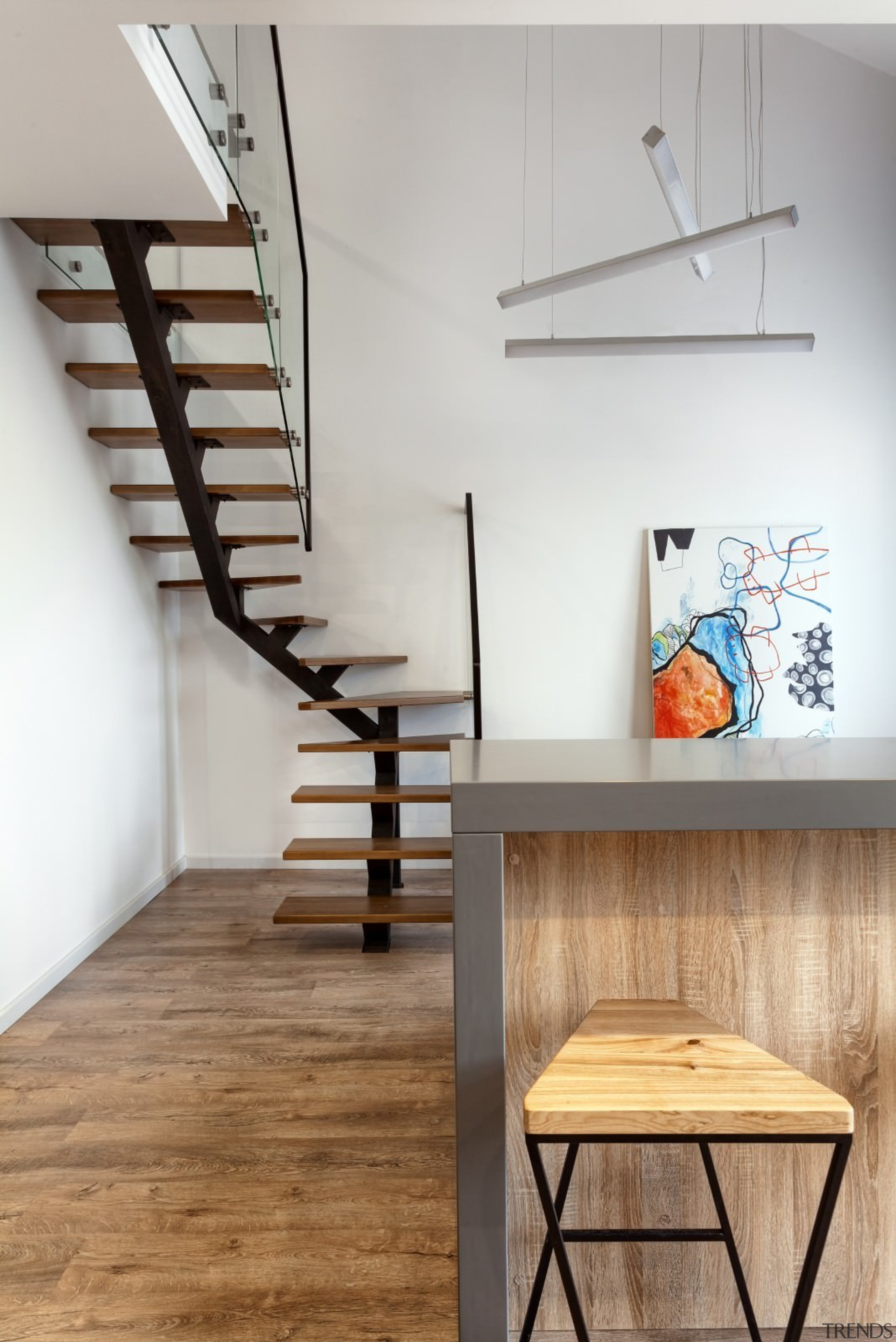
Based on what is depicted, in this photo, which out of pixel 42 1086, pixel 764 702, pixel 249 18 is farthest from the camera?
pixel 764 702

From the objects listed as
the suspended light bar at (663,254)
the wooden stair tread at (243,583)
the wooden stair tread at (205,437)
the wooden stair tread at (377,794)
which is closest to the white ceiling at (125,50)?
the suspended light bar at (663,254)

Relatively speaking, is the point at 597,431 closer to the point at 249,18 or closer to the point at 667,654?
the point at 667,654

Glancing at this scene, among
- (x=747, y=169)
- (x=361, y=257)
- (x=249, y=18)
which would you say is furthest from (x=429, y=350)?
(x=249, y=18)

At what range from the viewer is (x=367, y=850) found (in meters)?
4.09

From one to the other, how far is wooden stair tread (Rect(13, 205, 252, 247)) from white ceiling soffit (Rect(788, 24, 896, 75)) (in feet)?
11.1

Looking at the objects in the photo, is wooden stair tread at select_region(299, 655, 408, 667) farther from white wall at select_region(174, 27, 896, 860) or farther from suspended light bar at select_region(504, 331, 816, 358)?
suspended light bar at select_region(504, 331, 816, 358)

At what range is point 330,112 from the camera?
509cm

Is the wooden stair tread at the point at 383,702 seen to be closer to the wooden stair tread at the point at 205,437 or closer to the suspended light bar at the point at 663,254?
the wooden stair tread at the point at 205,437

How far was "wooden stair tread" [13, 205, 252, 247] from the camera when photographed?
10.6ft

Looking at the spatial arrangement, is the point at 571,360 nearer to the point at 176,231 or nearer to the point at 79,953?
the point at 176,231

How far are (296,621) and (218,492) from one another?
76cm

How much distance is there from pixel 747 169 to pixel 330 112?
2236 millimetres

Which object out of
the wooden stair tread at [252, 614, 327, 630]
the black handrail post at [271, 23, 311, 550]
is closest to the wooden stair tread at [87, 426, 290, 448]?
the black handrail post at [271, 23, 311, 550]

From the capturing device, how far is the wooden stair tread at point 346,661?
15.5ft
